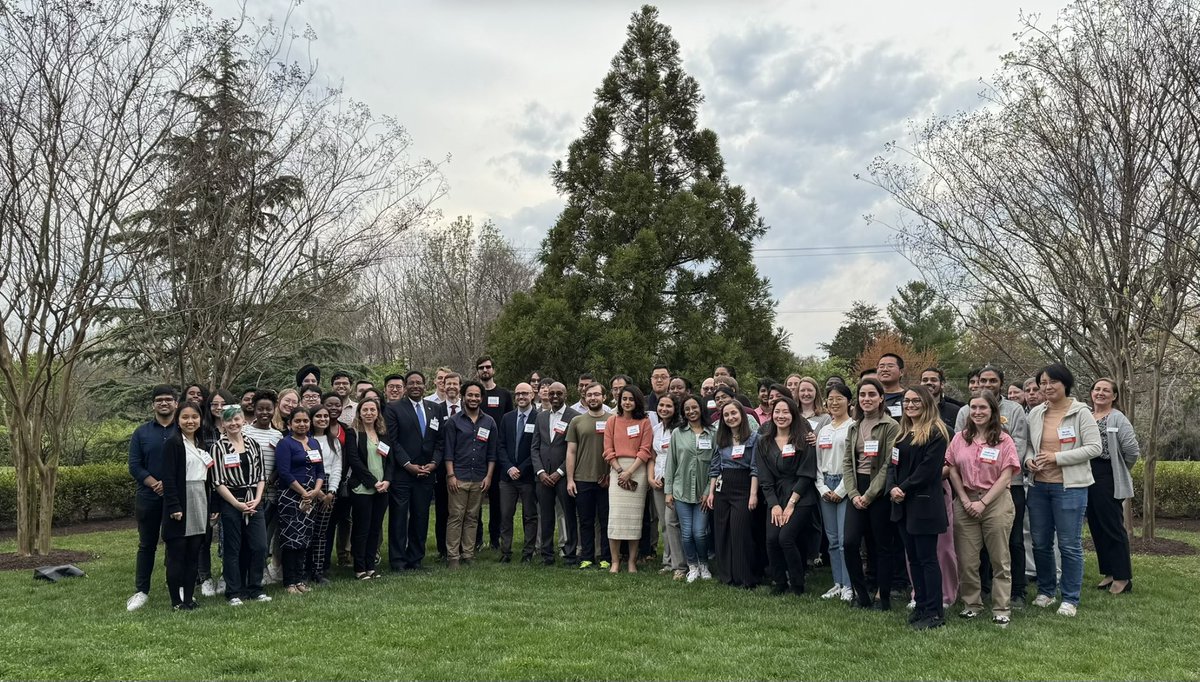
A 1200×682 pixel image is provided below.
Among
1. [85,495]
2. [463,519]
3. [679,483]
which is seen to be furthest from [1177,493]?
[85,495]

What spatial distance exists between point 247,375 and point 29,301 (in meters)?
6.70

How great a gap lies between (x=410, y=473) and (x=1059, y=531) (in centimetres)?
600

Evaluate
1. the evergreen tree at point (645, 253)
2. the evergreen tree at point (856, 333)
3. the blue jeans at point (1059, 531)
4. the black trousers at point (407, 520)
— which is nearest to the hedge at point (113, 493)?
the evergreen tree at point (645, 253)

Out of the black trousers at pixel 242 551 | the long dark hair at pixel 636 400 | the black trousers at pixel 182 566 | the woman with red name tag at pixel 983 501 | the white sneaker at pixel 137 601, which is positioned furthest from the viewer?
the long dark hair at pixel 636 400

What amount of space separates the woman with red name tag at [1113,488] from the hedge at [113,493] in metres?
8.25

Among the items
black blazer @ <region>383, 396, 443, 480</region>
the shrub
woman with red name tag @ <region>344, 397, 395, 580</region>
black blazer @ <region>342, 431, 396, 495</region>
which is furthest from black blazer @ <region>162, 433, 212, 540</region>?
the shrub

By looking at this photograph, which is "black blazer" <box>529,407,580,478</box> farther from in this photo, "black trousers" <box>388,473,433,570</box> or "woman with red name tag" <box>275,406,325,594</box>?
"woman with red name tag" <box>275,406,325,594</box>

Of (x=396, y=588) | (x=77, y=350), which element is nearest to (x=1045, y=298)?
(x=396, y=588)

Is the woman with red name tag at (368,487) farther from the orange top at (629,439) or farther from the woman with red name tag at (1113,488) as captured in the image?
the woman with red name tag at (1113,488)

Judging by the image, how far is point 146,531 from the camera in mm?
7004

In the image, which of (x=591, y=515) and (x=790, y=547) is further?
(x=591, y=515)

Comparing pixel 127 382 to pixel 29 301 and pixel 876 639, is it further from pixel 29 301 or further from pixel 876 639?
pixel 876 639

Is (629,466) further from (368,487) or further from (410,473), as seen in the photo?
(368,487)

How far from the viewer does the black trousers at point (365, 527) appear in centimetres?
821
